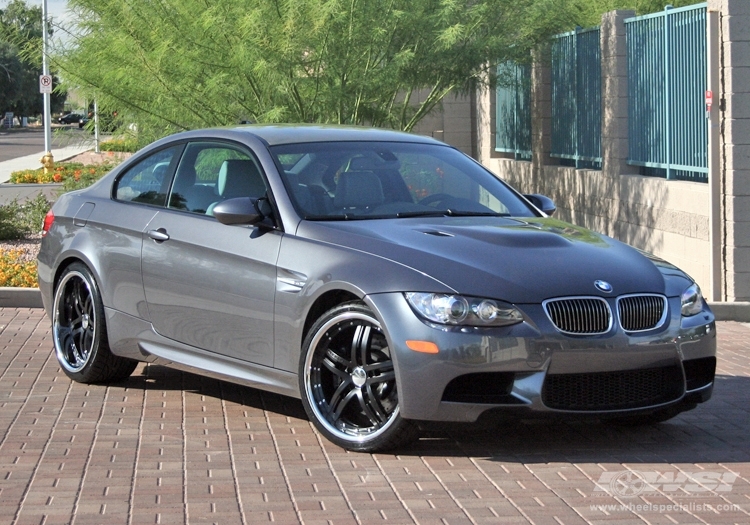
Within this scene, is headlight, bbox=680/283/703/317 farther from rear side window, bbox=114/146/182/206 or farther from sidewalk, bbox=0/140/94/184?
sidewalk, bbox=0/140/94/184

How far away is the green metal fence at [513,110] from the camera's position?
17.8 metres

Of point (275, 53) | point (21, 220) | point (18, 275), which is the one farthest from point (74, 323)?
point (21, 220)

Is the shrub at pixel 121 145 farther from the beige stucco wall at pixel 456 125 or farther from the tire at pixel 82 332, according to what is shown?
the tire at pixel 82 332

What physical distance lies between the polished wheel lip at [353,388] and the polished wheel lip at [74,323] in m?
2.05

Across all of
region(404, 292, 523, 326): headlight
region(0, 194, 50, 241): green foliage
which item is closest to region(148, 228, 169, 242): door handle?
region(404, 292, 523, 326): headlight

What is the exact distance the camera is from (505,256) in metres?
6.28

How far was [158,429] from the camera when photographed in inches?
272

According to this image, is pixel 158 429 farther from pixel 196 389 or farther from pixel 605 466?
pixel 605 466

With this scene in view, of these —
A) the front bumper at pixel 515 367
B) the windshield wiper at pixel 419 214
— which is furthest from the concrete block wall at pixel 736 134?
the front bumper at pixel 515 367

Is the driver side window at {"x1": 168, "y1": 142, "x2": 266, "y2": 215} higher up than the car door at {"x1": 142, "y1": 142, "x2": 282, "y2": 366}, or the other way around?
the driver side window at {"x1": 168, "y1": 142, "x2": 266, "y2": 215}

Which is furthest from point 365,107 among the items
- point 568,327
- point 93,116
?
point 568,327

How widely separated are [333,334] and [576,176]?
9.91m

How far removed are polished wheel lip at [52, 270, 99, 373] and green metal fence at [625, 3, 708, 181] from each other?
636 cm

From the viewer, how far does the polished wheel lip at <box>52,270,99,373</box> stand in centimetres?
813
